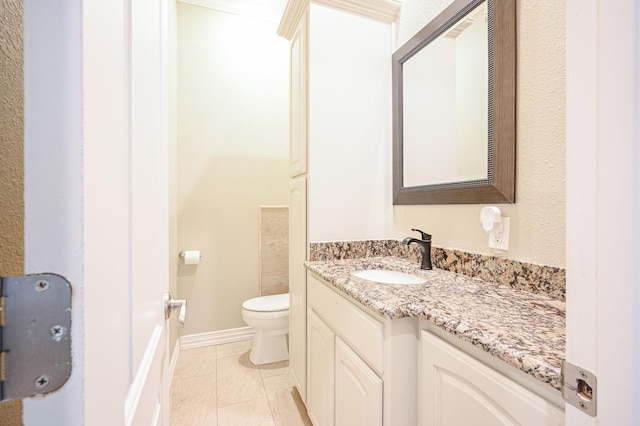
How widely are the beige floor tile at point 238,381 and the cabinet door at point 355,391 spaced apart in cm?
85

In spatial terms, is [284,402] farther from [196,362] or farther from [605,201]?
[605,201]

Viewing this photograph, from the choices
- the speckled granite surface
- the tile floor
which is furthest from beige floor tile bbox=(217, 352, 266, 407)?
the speckled granite surface

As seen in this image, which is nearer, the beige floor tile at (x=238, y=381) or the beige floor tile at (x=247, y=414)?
the beige floor tile at (x=247, y=414)

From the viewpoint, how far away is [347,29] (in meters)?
1.61

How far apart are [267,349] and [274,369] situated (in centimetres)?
15

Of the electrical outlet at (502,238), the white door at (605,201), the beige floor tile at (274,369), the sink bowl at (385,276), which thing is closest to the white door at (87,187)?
the white door at (605,201)

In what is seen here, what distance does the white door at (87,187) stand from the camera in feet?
0.78

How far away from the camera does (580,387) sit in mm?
375

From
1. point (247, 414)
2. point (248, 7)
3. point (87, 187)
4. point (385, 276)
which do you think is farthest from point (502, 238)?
A: point (248, 7)

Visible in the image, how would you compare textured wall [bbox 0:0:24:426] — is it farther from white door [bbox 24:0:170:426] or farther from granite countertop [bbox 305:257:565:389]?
granite countertop [bbox 305:257:565:389]

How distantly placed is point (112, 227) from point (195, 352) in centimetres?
239

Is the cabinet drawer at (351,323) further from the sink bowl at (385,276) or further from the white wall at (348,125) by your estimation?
the white wall at (348,125)

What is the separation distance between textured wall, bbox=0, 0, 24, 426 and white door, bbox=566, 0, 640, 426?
1.90 feet

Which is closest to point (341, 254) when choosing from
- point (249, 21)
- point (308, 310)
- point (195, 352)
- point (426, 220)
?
point (308, 310)
